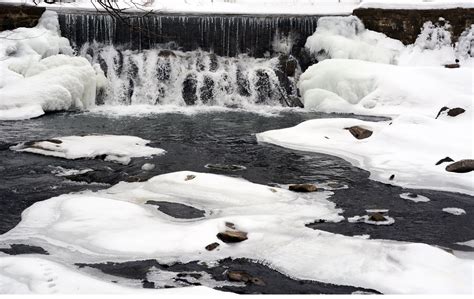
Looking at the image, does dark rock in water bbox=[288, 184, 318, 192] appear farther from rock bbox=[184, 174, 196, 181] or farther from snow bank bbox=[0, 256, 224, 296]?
snow bank bbox=[0, 256, 224, 296]

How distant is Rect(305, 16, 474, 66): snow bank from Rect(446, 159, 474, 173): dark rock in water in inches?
367

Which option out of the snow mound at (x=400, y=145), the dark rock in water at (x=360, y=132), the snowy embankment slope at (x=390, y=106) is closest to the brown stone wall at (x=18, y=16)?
the snowy embankment slope at (x=390, y=106)

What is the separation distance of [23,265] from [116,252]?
0.84 meters

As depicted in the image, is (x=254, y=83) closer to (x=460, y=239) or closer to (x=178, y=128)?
(x=178, y=128)

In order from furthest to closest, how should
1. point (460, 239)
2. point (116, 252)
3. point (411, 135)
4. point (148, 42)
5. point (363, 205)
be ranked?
point (148, 42) → point (411, 135) → point (363, 205) → point (460, 239) → point (116, 252)

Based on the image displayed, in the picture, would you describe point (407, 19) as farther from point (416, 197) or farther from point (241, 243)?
point (241, 243)

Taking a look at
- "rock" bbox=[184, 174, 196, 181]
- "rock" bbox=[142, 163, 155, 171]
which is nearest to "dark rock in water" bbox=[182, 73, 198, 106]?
"rock" bbox=[142, 163, 155, 171]

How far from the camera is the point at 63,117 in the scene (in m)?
12.6

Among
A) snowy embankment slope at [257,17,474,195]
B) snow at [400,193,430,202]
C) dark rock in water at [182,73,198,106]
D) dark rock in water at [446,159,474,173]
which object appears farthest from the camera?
dark rock in water at [182,73,198,106]

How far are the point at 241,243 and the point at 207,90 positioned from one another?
10.8 meters

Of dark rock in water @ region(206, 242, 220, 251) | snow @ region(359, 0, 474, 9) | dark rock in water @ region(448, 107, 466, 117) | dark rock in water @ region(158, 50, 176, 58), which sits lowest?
dark rock in water @ region(206, 242, 220, 251)

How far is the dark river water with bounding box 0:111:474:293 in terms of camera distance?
18.7 ft

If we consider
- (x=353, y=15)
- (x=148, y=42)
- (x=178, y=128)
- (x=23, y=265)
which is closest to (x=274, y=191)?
(x=23, y=265)

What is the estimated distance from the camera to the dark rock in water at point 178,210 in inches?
233
